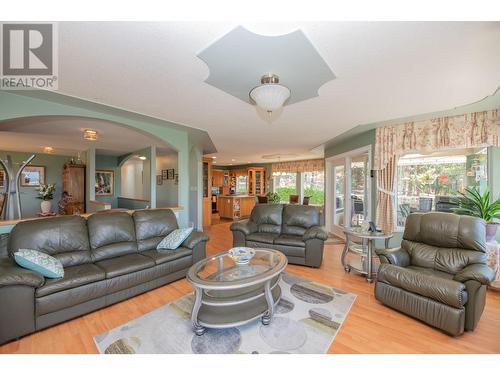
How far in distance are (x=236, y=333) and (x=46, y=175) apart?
26.7ft

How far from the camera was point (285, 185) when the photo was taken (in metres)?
9.32

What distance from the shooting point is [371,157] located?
405 cm

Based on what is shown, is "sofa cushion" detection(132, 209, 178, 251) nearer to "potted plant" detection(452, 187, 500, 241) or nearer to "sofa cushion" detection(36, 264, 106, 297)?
"sofa cushion" detection(36, 264, 106, 297)

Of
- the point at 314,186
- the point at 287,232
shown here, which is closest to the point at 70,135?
the point at 287,232

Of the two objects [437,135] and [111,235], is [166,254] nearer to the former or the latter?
[111,235]

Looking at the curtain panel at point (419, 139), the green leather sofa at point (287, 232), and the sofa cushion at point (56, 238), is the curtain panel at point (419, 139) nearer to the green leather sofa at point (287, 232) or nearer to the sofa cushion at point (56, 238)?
the green leather sofa at point (287, 232)

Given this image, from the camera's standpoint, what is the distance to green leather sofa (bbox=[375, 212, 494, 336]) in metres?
1.76

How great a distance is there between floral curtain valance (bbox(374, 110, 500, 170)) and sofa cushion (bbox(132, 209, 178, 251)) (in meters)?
3.84

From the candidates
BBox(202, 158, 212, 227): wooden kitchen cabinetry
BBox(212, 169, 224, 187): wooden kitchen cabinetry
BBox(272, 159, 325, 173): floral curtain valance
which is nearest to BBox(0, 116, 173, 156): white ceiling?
BBox(202, 158, 212, 227): wooden kitchen cabinetry

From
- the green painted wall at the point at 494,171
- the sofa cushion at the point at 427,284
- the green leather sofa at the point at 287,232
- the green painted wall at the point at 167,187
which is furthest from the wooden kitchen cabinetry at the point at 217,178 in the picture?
the green painted wall at the point at 494,171

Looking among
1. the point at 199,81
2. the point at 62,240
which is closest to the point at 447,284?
the point at 199,81

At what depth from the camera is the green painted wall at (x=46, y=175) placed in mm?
6324

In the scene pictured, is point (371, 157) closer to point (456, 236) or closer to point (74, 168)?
point (456, 236)

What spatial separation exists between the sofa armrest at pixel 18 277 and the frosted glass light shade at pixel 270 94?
2507 millimetres
